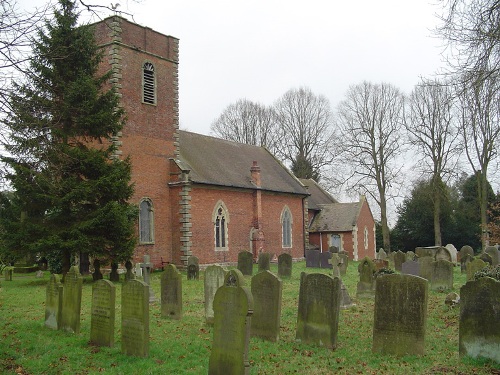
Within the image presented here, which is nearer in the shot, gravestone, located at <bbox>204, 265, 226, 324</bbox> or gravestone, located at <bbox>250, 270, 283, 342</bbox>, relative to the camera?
gravestone, located at <bbox>250, 270, 283, 342</bbox>

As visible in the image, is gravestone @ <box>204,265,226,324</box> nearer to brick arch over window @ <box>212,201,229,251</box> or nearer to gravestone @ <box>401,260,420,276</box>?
gravestone @ <box>401,260,420,276</box>

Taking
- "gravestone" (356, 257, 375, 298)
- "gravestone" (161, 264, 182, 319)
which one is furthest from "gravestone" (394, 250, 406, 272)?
"gravestone" (161, 264, 182, 319)

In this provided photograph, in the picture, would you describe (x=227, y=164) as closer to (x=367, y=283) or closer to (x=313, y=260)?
(x=313, y=260)

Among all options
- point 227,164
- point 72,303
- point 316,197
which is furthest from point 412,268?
point 316,197

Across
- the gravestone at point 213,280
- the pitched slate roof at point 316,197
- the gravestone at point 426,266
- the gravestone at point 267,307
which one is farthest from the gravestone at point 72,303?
the pitched slate roof at point 316,197

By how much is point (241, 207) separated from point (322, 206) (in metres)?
12.1

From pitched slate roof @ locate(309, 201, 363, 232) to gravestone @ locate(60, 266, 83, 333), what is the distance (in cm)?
2910

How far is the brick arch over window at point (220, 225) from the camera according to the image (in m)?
28.6

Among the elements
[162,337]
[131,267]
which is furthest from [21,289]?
[162,337]

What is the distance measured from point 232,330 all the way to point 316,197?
35772mm

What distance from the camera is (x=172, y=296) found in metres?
12.0

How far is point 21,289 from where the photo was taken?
18.5m

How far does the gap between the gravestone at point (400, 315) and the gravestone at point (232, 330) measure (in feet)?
8.15

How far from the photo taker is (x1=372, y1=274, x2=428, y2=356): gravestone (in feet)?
26.5
